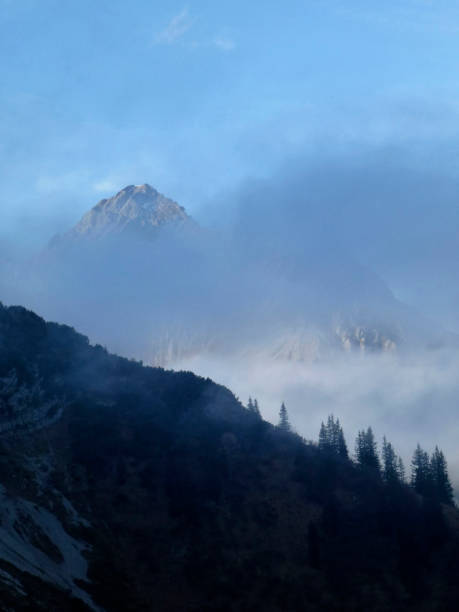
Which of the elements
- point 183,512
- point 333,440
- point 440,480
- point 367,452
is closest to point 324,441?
point 333,440

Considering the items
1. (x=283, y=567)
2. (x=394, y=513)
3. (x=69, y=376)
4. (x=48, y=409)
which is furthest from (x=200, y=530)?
(x=69, y=376)

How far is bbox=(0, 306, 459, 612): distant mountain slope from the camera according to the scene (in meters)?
91.1

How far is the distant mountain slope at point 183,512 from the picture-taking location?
299 feet

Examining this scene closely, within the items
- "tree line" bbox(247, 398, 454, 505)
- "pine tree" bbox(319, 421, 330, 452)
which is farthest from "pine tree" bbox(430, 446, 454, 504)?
"pine tree" bbox(319, 421, 330, 452)

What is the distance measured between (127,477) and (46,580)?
142ft

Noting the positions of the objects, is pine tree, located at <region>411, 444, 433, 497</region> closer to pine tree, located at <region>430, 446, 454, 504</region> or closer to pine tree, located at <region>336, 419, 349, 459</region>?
pine tree, located at <region>430, 446, 454, 504</region>

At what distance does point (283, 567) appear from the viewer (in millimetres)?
100062

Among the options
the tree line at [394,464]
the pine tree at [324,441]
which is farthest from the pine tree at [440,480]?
the pine tree at [324,441]

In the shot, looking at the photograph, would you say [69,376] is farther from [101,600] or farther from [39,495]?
[101,600]

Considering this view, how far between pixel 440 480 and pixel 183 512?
59.1 m

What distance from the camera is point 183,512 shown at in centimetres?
11106

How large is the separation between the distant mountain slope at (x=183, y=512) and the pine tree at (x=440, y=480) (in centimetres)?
1553

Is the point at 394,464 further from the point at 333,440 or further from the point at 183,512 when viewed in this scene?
the point at 183,512

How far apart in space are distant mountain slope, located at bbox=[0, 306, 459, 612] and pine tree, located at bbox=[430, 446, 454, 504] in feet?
50.9
